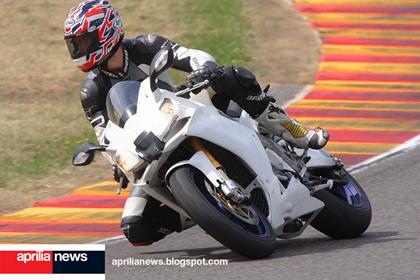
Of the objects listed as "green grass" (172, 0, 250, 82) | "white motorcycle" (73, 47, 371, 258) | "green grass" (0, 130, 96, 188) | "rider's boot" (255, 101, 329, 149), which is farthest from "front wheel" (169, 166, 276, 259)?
"green grass" (172, 0, 250, 82)

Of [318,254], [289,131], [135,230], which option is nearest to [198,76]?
[289,131]

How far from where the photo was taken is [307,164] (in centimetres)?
751

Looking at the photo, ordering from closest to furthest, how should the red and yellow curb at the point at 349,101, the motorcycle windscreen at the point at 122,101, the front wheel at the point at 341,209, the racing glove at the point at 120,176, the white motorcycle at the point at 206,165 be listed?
1. the white motorcycle at the point at 206,165
2. the motorcycle windscreen at the point at 122,101
3. the racing glove at the point at 120,176
4. the front wheel at the point at 341,209
5. the red and yellow curb at the point at 349,101

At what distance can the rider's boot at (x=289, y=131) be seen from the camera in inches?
294

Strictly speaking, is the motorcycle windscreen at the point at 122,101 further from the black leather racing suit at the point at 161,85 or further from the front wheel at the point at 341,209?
the front wheel at the point at 341,209

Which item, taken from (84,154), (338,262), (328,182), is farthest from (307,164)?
Result: (84,154)

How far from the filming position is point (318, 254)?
22.7 feet

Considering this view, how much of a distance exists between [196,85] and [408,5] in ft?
35.8

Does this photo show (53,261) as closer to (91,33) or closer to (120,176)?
(120,176)

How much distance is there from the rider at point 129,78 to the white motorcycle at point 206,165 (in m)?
0.21

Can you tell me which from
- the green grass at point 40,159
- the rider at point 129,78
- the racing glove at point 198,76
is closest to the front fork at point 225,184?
the racing glove at point 198,76

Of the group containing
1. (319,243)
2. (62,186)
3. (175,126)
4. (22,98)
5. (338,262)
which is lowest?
(22,98)

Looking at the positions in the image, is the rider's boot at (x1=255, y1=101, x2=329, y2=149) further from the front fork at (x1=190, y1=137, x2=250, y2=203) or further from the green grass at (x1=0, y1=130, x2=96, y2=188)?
the green grass at (x1=0, y1=130, x2=96, y2=188)

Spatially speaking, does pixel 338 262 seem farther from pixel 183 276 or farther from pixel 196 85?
pixel 196 85
